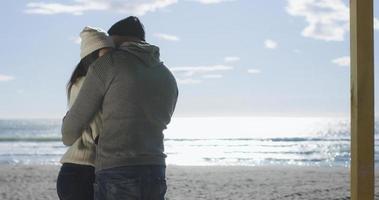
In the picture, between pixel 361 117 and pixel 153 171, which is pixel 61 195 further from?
pixel 361 117

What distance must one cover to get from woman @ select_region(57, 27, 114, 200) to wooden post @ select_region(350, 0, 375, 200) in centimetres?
99

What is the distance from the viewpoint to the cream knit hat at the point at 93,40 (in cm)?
206

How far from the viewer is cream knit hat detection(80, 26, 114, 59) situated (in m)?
2.06

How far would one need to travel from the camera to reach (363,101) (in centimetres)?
241

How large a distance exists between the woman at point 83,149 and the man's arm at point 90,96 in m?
0.04

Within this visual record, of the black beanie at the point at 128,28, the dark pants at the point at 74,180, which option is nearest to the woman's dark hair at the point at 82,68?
the black beanie at the point at 128,28

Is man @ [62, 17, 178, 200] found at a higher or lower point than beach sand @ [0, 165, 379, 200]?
higher

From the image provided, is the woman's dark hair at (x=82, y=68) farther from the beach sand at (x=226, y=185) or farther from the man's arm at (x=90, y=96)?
the beach sand at (x=226, y=185)

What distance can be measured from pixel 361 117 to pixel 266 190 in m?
7.36

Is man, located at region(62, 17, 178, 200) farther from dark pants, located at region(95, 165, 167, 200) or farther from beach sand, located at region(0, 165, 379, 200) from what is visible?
beach sand, located at region(0, 165, 379, 200)

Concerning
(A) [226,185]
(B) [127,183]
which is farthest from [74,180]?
(A) [226,185]

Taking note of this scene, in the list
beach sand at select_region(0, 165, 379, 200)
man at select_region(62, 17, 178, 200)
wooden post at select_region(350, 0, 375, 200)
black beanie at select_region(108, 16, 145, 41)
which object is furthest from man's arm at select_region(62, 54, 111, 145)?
beach sand at select_region(0, 165, 379, 200)

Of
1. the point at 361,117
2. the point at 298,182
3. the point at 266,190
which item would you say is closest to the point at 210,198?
the point at 266,190

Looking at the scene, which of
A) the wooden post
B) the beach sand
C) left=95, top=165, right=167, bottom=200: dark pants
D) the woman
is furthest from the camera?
the beach sand
